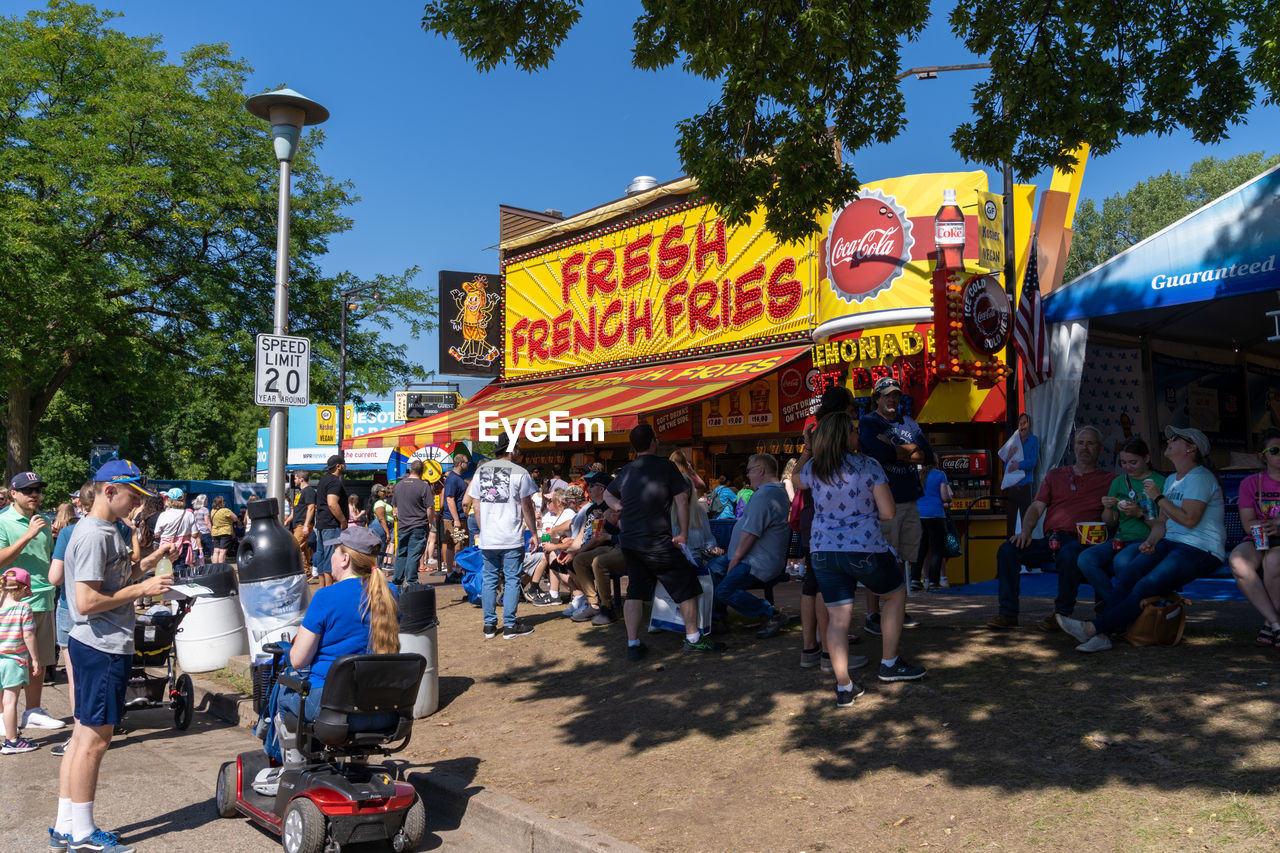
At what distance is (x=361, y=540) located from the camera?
15.5 ft

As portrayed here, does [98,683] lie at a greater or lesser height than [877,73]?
lesser

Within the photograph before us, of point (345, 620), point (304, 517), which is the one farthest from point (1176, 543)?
point (304, 517)

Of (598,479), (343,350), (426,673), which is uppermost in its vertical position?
(343,350)

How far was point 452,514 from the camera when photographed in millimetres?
13633

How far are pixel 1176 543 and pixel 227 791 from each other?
572cm

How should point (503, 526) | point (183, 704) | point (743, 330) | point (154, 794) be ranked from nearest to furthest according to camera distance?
point (154, 794)
point (183, 704)
point (503, 526)
point (743, 330)

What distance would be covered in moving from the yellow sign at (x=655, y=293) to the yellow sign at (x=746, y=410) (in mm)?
871

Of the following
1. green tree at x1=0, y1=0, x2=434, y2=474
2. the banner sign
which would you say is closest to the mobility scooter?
green tree at x1=0, y1=0, x2=434, y2=474

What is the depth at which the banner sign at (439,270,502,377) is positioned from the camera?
77.9 ft

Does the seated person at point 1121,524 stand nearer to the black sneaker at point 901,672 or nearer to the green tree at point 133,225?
the black sneaker at point 901,672

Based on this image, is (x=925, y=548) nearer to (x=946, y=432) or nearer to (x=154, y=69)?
(x=946, y=432)

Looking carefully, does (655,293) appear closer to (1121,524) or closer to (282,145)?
(282,145)

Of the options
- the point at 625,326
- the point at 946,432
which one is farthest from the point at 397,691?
the point at 625,326

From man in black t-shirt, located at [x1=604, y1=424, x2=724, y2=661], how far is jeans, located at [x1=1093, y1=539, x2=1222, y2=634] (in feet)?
8.97
